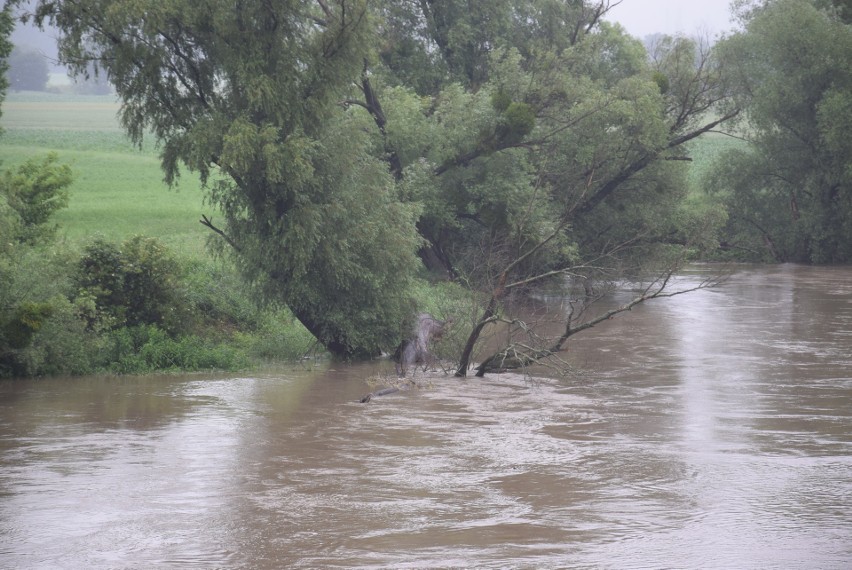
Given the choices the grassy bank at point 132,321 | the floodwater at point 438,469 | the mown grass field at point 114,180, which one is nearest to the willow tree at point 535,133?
the mown grass field at point 114,180

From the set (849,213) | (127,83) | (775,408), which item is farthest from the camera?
(849,213)

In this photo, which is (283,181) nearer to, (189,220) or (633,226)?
(633,226)

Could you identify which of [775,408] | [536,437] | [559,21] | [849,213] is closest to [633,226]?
[559,21]

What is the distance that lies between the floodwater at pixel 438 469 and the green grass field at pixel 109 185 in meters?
7.89

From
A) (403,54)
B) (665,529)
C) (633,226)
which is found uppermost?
(403,54)

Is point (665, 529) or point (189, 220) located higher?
point (189, 220)

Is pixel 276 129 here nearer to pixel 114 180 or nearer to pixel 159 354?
pixel 159 354

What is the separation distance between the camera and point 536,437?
1636cm

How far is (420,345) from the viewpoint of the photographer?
76.8ft

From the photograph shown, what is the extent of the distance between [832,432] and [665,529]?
5.83 meters

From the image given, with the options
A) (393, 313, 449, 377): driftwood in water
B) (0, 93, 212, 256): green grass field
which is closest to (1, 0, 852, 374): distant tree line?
(393, 313, 449, 377): driftwood in water

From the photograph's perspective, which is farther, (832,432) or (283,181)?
(283,181)

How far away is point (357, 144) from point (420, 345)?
4566 mm

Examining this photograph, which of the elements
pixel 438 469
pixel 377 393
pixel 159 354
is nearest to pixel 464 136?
pixel 159 354
